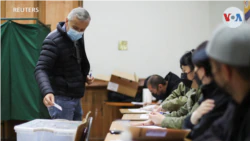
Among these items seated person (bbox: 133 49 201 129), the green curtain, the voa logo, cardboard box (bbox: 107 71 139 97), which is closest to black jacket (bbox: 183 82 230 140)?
seated person (bbox: 133 49 201 129)

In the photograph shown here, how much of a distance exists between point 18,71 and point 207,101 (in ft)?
10.8

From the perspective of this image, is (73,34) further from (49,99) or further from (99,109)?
(99,109)

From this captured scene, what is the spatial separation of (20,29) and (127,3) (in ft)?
6.16

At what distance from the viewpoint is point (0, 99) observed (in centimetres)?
389

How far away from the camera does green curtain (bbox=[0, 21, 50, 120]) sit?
3877 millimetres

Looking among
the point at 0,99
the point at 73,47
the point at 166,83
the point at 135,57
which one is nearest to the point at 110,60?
the point at 135,57

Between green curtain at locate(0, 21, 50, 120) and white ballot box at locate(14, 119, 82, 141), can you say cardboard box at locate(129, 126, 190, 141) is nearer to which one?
white ballot box at locate(14, 119, 82, 141)

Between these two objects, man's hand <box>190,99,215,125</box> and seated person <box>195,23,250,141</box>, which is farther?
man's hand <box>190,99,215,125</box>

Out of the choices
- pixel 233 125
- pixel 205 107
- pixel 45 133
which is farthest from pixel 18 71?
pixel 233 125

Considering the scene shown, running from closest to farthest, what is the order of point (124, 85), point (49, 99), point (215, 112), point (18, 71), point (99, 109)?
point (215, 112)
point (49, 99)
point (18, 71)
point (124, 85)
point (99, 109)

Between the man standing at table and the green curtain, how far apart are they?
1875 mm

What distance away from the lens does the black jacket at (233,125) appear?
0.84 metres

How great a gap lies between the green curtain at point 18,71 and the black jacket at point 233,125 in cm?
327

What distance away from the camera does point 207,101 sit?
3.68 ft
